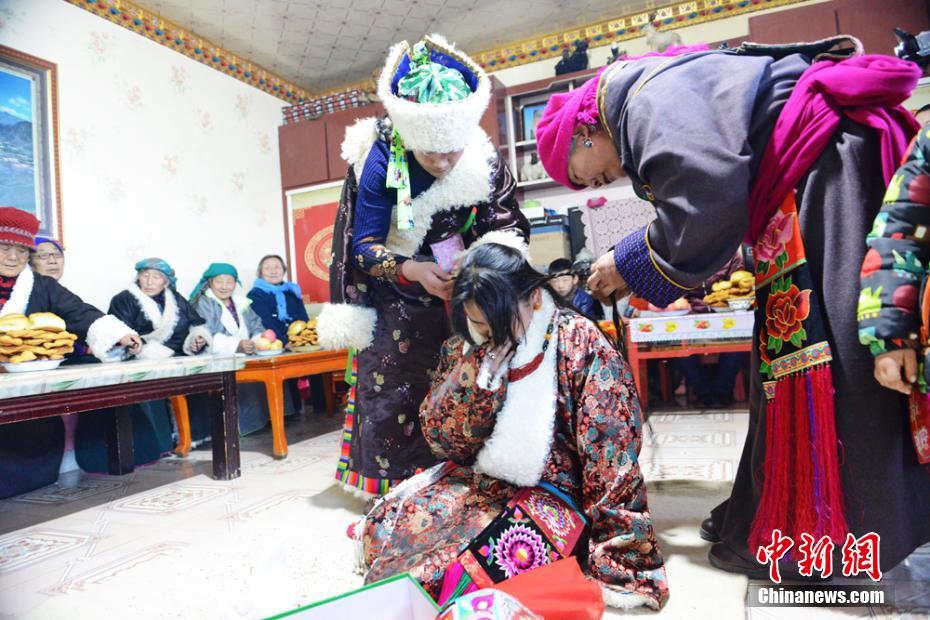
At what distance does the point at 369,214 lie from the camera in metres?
1.88

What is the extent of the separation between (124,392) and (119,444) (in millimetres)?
972

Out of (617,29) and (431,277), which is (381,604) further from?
(617,29)

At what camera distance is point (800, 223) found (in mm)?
1201

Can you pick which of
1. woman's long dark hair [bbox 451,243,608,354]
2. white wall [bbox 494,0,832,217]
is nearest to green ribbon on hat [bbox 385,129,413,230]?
woman's long dark hair [bbox 451,243,608,354]

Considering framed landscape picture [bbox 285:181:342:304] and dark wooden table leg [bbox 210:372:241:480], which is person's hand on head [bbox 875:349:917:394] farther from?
framed landscape picture [bbox 285:181:342:304]

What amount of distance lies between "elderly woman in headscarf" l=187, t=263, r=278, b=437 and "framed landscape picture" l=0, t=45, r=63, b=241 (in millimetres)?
1014

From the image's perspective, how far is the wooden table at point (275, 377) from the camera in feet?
10.6

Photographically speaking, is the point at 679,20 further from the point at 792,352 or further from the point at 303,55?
the point at 792,352

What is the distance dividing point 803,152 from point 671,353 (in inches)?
96.8

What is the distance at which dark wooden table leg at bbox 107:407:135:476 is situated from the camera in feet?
10.3

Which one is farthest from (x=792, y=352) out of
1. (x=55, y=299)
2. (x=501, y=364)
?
(x=55, y=299)

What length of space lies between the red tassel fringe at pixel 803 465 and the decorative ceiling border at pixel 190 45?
5.06m

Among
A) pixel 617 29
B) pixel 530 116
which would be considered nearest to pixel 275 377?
pixel 530 116

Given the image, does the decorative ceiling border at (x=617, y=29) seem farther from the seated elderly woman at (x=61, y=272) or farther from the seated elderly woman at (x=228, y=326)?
the seated elderly woman at (x=61, y=272)
